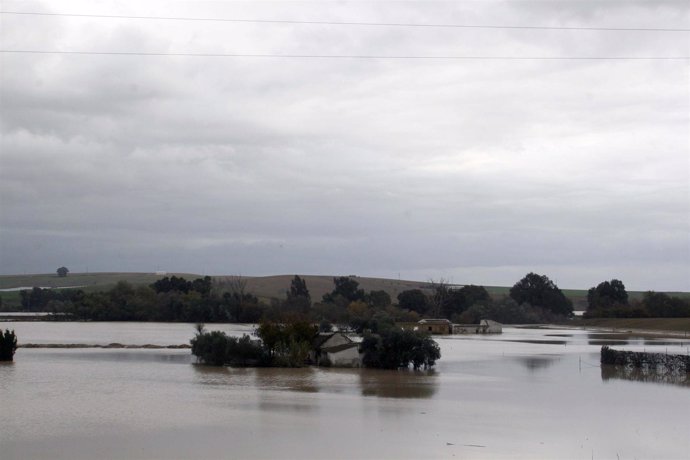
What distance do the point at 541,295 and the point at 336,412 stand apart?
393ft

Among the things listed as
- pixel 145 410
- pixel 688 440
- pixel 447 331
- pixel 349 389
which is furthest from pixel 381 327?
pixel 447 331

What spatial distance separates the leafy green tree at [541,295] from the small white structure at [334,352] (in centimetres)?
9858

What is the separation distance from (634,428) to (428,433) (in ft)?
20.4

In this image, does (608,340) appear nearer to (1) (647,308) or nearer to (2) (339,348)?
(2) (339,348)

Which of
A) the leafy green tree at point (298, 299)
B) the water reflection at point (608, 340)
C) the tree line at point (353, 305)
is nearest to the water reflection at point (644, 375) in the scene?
the water reflection at point (608, 340)

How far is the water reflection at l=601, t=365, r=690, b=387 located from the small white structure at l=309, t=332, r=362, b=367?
40.4 ft

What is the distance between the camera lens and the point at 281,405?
2817 centimetres

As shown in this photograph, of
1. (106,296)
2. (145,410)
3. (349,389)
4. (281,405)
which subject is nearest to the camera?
(145,410)

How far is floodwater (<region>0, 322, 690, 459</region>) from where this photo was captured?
→ 67.8 ft

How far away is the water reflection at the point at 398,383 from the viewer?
32100 mm


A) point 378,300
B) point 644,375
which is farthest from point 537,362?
point 378,300

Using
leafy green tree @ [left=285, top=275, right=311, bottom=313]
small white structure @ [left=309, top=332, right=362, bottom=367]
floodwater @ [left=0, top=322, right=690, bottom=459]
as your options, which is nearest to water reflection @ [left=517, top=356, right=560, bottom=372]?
floodwater @ [left=0, top=322, right=690, bottom=459]

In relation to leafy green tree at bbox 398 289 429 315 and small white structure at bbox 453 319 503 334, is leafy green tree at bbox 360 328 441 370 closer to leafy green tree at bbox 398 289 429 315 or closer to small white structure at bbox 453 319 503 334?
small white structure at bbox 453 319 503 334

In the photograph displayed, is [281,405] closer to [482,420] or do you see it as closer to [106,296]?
[482,420]
